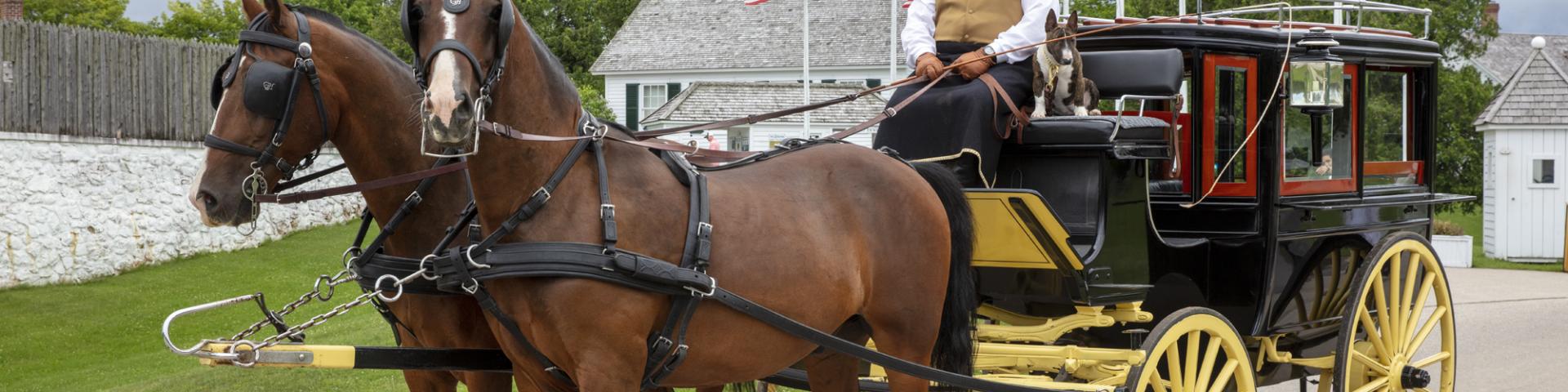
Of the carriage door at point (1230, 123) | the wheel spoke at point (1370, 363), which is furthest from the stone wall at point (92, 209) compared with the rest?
the wheel spoke at point (1370, 363)

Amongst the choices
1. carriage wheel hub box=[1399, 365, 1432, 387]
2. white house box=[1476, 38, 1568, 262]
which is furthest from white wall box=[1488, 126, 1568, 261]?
carriage wheel hub box=[1399, 365, 1432, 387]

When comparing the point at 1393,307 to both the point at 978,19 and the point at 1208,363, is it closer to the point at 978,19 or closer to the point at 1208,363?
the point at 1208,363

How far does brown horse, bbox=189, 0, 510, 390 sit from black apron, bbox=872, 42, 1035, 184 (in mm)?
1822

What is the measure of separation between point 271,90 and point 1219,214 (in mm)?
4005

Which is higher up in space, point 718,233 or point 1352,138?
point 1352,138

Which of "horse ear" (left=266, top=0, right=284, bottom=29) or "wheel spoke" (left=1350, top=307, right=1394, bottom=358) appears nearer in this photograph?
"horse ear" (left=266, top=0, right=284, bottom=29)

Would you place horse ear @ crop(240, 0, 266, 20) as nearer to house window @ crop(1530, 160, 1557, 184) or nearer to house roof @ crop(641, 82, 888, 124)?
house window @ crop(1530, 160, 1557, 184)

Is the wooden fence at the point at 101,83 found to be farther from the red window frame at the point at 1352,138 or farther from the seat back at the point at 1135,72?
the red window frame at the point at 1352,138

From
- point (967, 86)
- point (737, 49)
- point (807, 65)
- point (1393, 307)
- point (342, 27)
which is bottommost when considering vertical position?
point (1393, 307)

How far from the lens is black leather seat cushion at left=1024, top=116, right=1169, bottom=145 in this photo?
5.04 m

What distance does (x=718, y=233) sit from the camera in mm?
3648

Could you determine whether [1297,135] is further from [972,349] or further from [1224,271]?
[972,349]

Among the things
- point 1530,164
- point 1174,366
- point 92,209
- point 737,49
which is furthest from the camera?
point 737,49

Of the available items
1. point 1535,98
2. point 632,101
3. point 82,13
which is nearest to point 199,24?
point 82,13
